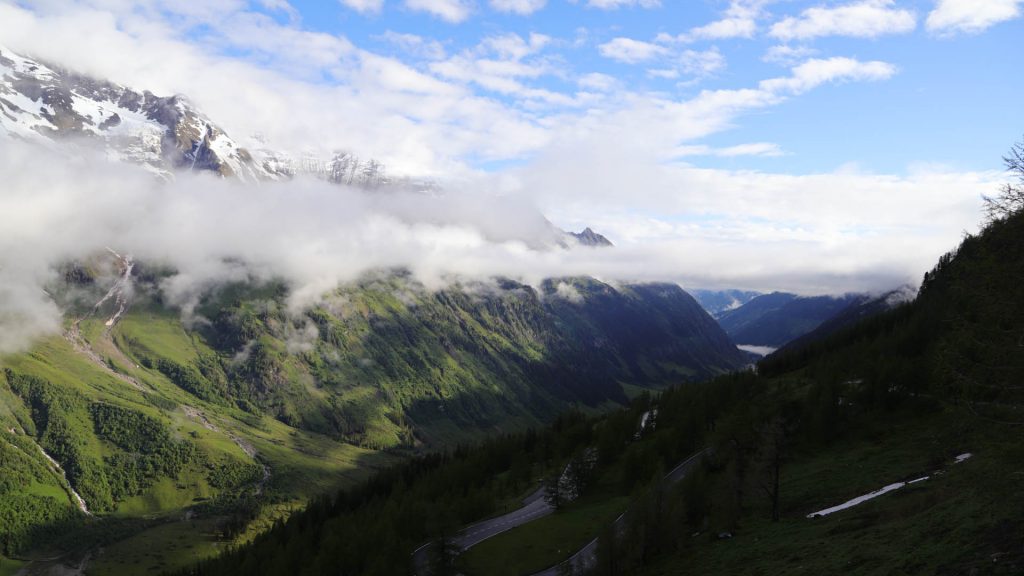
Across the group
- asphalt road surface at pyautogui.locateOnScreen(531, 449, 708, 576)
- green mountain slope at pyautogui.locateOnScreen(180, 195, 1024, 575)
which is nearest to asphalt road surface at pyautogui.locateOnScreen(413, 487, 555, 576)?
green mountain slope at pyautogui.locateOnScreen(180, 195, 1024, 575)

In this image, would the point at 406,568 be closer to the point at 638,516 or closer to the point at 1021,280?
the point at 638,516

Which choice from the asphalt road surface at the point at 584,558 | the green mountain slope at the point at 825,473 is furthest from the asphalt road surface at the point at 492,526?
the asphalt road surface at the point at 584,558

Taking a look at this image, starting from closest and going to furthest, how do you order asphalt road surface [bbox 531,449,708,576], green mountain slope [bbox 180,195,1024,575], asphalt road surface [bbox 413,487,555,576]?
1. green mountain slope [bbox 180,195,1024,575]
2. asphalt road surface [bbox 531,449,708,576]
3. asphalt road surface [bbox 413,487,555,576]

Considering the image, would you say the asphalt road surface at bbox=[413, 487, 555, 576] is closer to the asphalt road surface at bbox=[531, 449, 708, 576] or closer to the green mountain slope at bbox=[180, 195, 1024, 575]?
the green mountain slope at bbox=[180, 195, 1024, 575]

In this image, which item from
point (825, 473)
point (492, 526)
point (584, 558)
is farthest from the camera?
point (492, 526)

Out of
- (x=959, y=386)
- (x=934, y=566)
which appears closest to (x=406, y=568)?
(x=934, y=566)

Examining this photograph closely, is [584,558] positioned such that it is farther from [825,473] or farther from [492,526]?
[492,526]

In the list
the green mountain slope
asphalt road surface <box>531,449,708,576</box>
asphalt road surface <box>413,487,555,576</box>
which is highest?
the green mountain slope

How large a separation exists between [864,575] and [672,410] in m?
124

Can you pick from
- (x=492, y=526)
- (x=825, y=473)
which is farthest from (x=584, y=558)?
(x=492, y=526)

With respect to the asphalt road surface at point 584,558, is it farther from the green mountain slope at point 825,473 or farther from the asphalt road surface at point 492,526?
the asphalt road surface at point 492,526

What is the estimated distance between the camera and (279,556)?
151000 millimetres

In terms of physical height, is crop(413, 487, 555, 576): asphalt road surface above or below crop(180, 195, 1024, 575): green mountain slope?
below

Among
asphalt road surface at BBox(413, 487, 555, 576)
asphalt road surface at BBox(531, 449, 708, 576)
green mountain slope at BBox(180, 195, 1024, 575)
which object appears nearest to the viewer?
green mountain slope at BBox(180, 195, 1024, 575)
